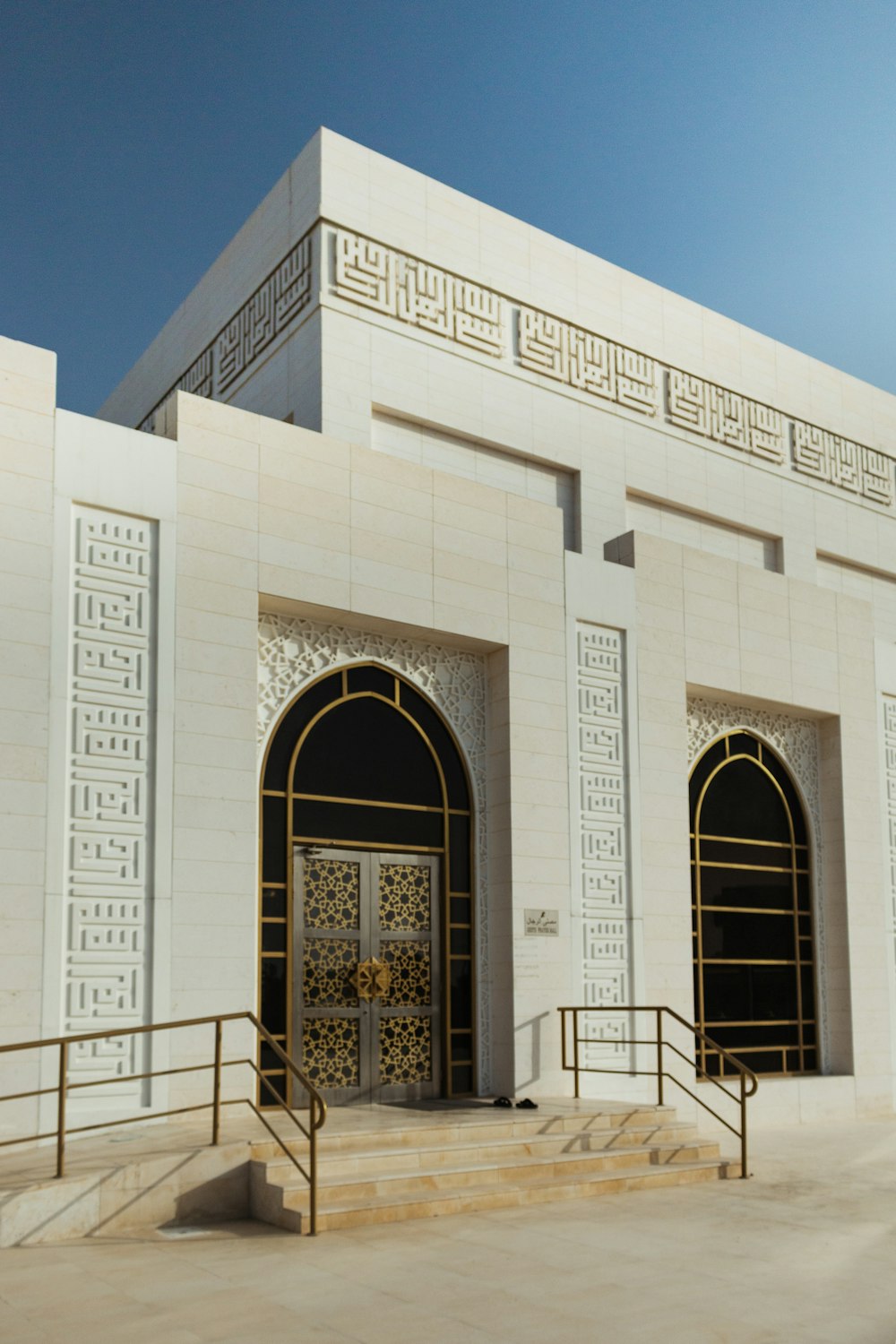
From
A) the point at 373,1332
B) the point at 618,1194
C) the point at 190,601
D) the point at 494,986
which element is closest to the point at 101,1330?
the point at 373,1332

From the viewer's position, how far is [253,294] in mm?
12758

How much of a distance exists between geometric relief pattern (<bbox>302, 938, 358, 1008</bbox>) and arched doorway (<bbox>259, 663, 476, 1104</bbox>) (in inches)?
0.4

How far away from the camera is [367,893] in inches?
396

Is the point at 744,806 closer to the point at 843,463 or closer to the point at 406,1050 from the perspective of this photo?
the point at 406,1050

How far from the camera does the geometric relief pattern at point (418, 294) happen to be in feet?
38.8

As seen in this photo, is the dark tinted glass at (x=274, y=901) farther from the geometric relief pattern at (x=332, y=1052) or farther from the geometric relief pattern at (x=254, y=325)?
the geometric relief pattern at (x=254, y=325)

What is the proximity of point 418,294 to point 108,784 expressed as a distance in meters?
6.01

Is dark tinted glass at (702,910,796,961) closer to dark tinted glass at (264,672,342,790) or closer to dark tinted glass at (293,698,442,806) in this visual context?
dark tinted glass at (293,698,442,806)

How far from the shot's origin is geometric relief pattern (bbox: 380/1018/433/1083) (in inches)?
389

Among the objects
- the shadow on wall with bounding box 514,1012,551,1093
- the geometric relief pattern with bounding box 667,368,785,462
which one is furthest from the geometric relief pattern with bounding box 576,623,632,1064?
the geometric relief pattern with bounding box 667,368,785,462

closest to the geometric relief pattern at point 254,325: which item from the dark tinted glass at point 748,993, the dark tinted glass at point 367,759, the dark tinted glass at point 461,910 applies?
the dark tinted glass at point 367,759

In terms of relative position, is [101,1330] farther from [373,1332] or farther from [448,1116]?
[448,1116]

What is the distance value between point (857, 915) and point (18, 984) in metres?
8.81

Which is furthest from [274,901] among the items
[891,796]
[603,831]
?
[891,796]
